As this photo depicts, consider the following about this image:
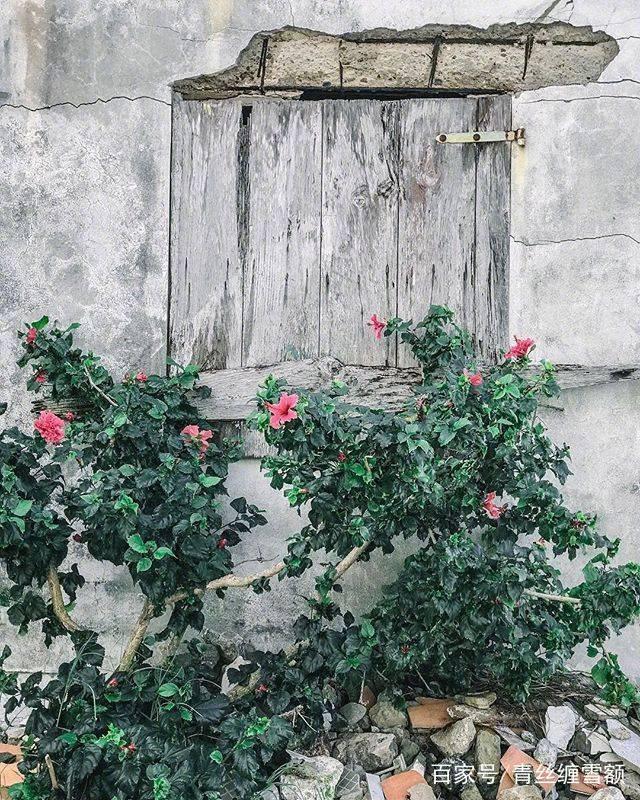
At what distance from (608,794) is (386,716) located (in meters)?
0.72

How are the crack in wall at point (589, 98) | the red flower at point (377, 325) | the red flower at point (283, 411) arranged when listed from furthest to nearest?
the crack in wall at point (589, 98) → the red flower at point (377, 325) → the red flower at point (283, 411)

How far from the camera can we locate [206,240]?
345 cm

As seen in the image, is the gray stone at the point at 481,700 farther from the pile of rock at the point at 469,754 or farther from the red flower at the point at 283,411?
the red flower at the point at 283,411

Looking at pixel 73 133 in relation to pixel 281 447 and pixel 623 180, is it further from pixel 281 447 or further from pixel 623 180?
pixel 623 180

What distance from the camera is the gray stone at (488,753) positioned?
2.86 metres

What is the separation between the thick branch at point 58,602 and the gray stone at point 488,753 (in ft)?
4.39

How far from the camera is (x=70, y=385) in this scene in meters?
3.12

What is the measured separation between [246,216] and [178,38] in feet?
2.32

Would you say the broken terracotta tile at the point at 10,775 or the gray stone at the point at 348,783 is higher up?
the gray stone at the point at 348,783

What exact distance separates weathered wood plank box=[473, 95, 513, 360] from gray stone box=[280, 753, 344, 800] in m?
1.52

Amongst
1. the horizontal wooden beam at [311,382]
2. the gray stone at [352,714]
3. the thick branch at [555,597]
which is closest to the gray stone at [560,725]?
the thick branch at [555,597]

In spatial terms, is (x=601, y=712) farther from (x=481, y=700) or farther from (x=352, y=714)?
(x=352, y=714)

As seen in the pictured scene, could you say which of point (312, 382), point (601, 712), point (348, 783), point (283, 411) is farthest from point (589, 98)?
point (348, 783)

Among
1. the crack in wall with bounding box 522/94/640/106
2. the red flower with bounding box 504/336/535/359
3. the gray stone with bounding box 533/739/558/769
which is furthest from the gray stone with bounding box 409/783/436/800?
the crack in wall with bounding box 522/94/640/106
